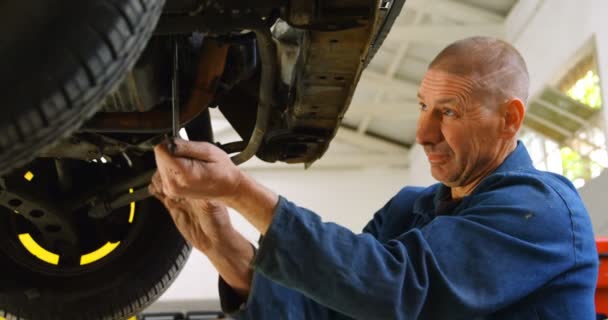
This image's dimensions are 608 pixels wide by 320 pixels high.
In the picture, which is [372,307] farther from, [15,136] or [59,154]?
[59,154]

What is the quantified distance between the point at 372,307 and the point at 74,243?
4.98 feet

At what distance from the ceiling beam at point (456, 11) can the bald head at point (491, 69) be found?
7643mm

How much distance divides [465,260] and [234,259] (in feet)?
1.90

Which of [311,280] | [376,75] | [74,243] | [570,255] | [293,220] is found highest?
[293,220]

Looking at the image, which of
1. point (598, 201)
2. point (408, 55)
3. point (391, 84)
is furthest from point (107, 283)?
point (391, 84)

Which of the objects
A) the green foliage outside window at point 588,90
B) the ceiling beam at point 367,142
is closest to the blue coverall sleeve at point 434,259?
the green foliage outside window at point 588,90

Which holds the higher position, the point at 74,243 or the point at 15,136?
the point at 15,136

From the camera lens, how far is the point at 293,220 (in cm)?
160

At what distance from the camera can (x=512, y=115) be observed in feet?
6.58

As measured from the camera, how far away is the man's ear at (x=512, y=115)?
2.00 metres

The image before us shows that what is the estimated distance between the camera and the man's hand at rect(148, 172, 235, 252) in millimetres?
1897

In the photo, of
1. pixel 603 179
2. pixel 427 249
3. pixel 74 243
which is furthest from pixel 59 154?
pixel 603 179

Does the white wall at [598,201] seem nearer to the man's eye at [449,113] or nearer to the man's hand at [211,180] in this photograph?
the man's eye at [449,113]

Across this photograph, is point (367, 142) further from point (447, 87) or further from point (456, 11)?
point (447, 87)
